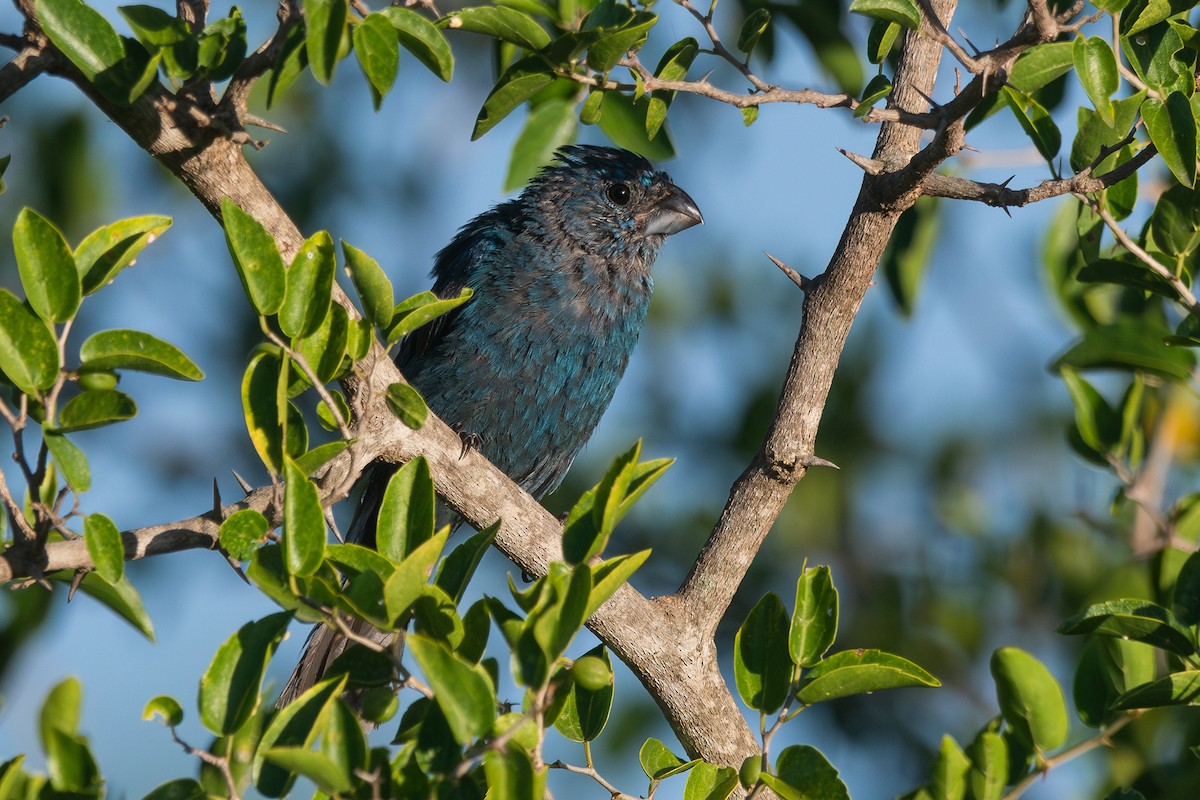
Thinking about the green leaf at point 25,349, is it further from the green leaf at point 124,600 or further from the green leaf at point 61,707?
the green leaf at point 61,707

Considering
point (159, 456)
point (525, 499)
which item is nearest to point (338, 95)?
point (159, 456)

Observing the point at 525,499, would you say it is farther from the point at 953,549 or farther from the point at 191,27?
the point at 953,549

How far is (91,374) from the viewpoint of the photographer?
93.8 inches

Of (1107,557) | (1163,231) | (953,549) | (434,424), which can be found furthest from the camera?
(953,549)

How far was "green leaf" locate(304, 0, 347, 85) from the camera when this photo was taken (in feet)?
7.43

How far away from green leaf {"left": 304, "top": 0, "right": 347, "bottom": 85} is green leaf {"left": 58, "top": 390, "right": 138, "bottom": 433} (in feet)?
2.19

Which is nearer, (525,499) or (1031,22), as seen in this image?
(1031,22)

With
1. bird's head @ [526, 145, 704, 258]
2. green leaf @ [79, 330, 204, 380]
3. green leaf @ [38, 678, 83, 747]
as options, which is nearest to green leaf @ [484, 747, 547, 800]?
green leaf @ [38, 678, 83, 747]

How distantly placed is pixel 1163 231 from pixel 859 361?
2.78 metres

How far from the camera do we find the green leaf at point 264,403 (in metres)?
2.45

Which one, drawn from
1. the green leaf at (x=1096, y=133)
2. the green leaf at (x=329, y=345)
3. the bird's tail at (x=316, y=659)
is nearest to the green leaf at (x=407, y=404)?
the green leaf at (x=329, y=345)

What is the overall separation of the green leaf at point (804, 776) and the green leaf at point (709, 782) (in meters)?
0.06

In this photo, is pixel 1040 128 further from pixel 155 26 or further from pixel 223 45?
pixel 155 26

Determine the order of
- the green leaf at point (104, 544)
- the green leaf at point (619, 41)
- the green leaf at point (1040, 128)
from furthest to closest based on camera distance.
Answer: the green leaf at point (1040, 128) < the green leaf at point (619, 41) < the green leaf at point (104, 544)
